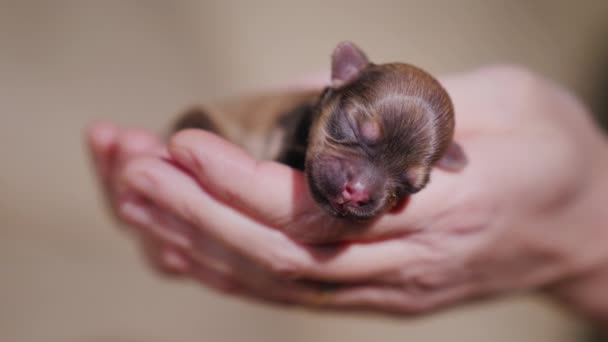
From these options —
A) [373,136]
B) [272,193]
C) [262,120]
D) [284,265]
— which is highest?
[262,120]

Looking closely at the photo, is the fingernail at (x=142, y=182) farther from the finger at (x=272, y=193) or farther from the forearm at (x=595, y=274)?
the forearm at (x=595, y=274)

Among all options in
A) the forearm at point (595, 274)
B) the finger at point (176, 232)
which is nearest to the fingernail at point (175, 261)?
the finger at point (176, 232)

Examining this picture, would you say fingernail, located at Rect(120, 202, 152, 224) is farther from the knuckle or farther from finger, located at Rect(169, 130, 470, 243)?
the knuckle

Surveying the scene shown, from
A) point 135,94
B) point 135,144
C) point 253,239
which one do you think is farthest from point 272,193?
point 135,94

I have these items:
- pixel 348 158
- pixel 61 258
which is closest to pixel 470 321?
pixel 61 258

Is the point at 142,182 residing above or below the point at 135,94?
below

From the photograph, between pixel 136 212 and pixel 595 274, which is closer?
pixel 136 212

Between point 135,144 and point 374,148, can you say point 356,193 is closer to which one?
point 374,148
